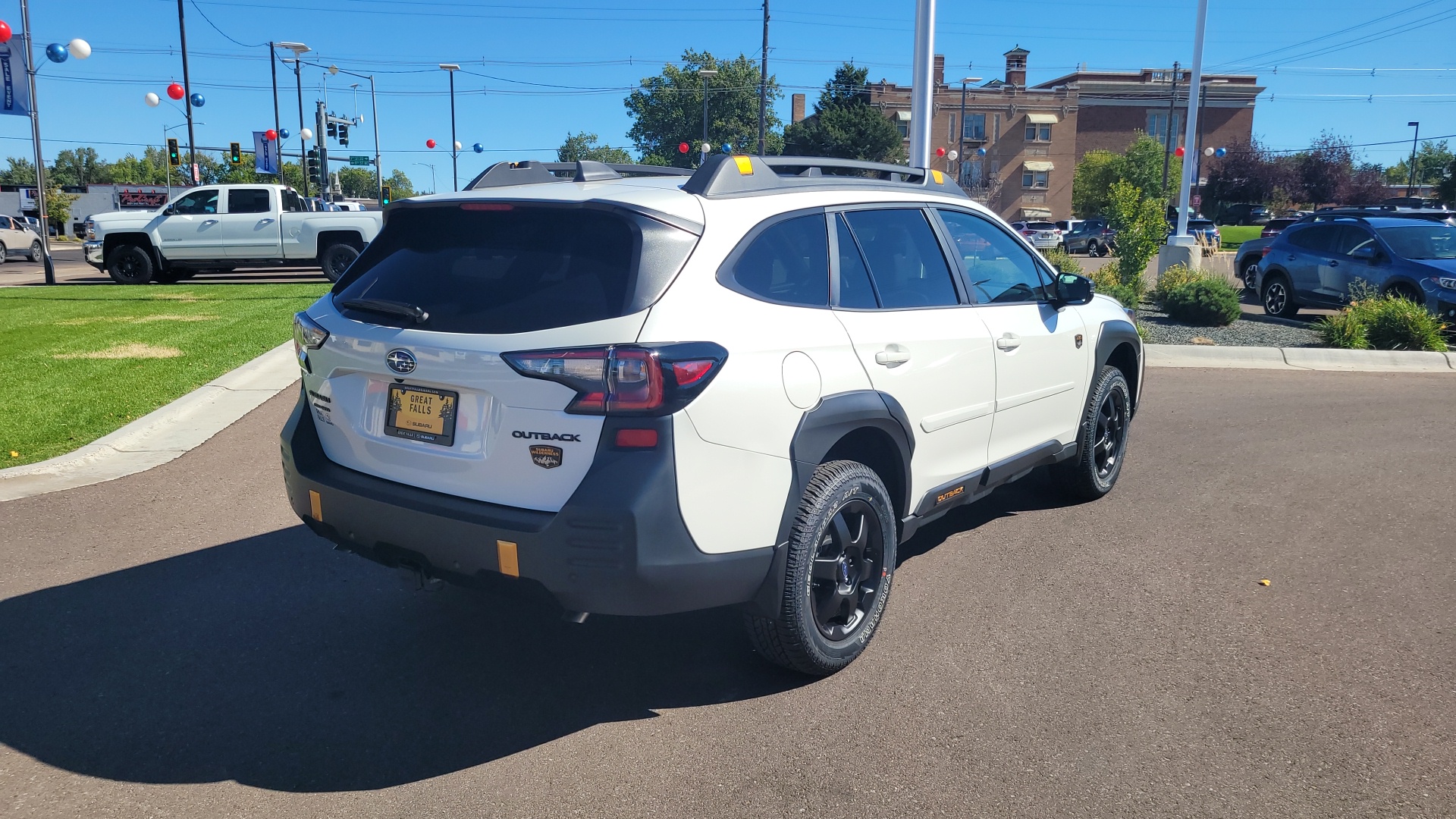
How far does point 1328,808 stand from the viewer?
3.07 metres

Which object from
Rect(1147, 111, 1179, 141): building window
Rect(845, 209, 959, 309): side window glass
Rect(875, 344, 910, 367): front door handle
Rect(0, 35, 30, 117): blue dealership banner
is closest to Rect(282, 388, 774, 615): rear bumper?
Rect(875, 344, 910, 367): front door handle

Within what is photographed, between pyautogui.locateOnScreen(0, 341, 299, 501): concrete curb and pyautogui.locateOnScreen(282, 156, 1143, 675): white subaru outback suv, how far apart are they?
3370 millimetres

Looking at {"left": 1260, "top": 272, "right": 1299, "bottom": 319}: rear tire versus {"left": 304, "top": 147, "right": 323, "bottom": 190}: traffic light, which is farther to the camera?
{"left": 304, "top": 147, "right": 323, "bottom": 190}: traffic light

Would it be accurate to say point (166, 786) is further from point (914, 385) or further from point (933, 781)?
point (914, 385)

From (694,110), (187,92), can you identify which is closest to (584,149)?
(694,110)

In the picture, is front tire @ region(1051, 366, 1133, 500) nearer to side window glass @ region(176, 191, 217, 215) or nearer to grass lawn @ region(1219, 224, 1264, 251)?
side window glass @ region(176, 191, 217, 215)

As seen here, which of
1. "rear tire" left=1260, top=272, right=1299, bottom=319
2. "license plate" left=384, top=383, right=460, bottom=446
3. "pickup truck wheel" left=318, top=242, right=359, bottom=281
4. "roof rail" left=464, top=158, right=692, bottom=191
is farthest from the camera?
"pickup truck wheel" left=318, top=242, right=359, bottom=281

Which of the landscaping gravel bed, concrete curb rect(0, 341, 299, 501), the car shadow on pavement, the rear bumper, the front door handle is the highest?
the front door handle

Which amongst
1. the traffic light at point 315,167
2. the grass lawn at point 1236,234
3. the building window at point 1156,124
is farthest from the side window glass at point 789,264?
the building window at point 1156,124

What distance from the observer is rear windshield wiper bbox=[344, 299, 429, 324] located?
353cm

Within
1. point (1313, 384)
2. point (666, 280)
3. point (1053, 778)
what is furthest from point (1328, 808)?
point (1313, 384)

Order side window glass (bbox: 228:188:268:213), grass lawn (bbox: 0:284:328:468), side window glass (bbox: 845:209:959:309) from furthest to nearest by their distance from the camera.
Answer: side window glass (bbox: 228:188:268:213) < grass lawn (bbox: 0:284:328:468) < side window glass (bbox: 845:209:959:309)

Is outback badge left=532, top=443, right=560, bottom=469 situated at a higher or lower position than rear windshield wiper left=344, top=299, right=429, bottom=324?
lower

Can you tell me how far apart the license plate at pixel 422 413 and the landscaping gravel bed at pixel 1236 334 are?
11431mm
